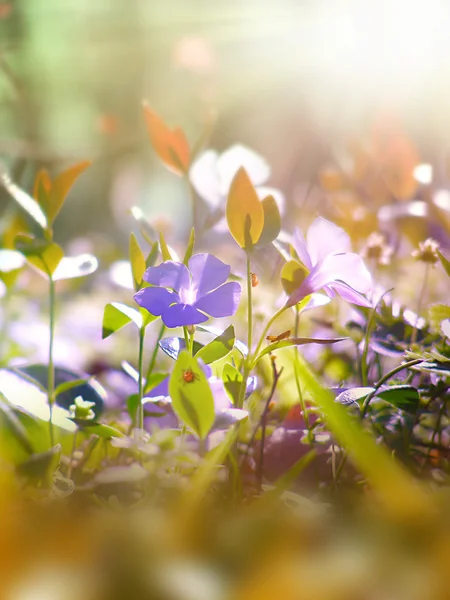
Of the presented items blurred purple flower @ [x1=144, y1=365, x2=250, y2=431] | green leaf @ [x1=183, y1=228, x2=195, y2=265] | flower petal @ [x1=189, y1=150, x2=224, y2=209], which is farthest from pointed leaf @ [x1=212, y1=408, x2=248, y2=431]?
flower petal @ [x1=189, y1=150, x2=224, y2=209]

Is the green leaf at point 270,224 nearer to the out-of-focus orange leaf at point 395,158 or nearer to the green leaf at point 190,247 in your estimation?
the green leaf at point 190,247

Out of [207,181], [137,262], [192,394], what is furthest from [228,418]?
[207,181]

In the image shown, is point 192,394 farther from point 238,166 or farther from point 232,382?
point 238,166

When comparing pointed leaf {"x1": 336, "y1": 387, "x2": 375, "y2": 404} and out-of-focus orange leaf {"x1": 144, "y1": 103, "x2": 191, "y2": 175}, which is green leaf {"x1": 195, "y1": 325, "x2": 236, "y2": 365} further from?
out-of-focus orange leaf {"x1": 144, "y1": 103, "x2": 191, "y2": 175}

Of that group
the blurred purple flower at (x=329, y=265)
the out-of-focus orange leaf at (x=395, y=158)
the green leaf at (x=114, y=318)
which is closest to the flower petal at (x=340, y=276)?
the blurred purple flower at (x=329, y=265)

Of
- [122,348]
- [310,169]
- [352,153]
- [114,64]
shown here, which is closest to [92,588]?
[122,348]
